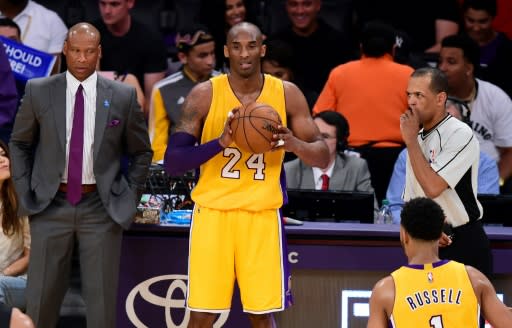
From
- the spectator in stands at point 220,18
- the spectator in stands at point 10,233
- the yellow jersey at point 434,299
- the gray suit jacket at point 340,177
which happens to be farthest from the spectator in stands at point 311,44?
the yellow jersey at point 434,299

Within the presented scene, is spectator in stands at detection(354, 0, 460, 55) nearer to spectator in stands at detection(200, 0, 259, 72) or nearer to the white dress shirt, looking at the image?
spectator in stands at detection(200, 0, 259, 72)

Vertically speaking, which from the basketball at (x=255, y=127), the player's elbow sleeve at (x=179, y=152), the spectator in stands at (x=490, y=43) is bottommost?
the player's elbow sleeve at (x=179, y=152)

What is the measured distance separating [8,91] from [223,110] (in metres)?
1.95

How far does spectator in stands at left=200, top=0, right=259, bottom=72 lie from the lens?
33.7 ft

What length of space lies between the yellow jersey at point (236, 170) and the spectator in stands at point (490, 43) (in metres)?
4.52

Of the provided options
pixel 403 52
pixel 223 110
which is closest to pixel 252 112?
pixel 223 110

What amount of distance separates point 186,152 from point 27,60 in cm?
301

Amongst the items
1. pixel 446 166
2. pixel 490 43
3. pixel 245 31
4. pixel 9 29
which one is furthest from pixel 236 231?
pixel 490 43

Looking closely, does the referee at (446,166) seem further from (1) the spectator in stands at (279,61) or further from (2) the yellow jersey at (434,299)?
(1) the spectator in stands at (279,61)

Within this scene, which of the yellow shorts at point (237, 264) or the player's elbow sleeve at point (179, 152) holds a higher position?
the player's elbow sleeve at point (179, 152)

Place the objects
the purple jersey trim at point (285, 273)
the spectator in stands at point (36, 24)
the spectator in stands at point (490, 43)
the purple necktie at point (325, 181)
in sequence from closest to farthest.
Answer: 1. the purple jersey trim at point (285, 273)
2. the purple necktie at point (325, 181)
3. the spectator in stands at point (36, 24)
4. the spectator in stands at point (490, 43)

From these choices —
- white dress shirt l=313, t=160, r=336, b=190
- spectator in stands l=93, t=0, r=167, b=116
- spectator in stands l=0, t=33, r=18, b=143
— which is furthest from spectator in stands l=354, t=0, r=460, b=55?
spectator in stands l=0, t=33, r=18, b=143

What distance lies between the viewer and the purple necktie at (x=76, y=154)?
21.5 ft

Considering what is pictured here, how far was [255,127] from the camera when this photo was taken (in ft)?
20.2
